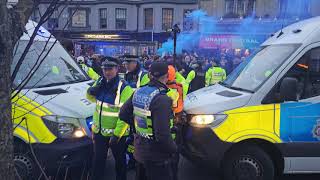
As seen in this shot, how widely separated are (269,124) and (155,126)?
192cm

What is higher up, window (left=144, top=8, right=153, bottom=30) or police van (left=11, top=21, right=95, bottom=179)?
window (left=144, top=8, right=153, bottom=30)

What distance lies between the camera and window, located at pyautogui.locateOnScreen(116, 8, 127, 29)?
133 feet

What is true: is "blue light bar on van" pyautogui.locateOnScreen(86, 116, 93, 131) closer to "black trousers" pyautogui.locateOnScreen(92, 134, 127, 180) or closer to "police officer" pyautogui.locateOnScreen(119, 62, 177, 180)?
"black trousers" pyautogui.locateOnScreen(92, 134, 127, 180)

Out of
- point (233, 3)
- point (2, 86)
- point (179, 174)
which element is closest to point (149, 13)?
point (233, 3)

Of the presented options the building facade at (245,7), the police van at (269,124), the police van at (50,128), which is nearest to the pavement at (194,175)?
the police van at (269,124)

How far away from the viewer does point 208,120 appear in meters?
5.15

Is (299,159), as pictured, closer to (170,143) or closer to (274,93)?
(274,93)

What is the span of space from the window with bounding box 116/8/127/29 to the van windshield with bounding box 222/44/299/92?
1395 inches

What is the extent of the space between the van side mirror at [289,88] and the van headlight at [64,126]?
2.59 meters

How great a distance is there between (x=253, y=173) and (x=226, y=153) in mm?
445

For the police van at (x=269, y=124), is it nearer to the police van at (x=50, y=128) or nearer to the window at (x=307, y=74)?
the window at (x=307, y=74)

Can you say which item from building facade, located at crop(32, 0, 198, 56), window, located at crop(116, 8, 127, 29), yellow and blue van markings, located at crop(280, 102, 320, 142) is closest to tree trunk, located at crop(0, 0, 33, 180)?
yellow and blue van markings, located at crop(280, 102, 320, 142)

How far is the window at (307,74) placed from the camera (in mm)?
5105

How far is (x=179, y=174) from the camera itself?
20.3 ft
